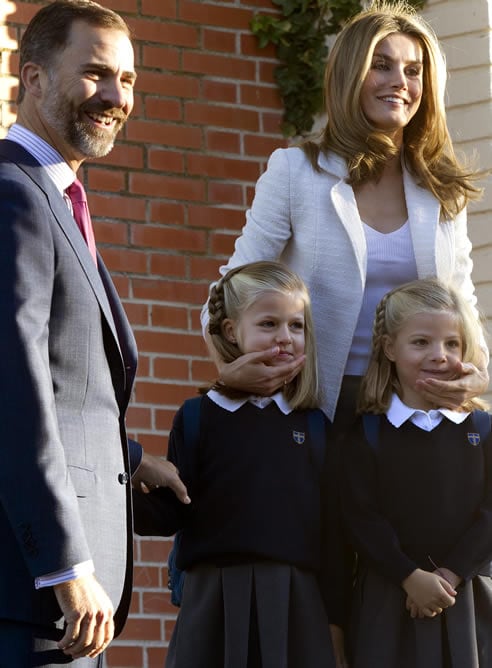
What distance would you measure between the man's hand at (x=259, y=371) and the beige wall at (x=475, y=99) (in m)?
1.69

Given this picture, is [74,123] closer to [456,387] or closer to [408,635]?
[456,387]

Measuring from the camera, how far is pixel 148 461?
11.4 feet

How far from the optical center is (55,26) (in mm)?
3273

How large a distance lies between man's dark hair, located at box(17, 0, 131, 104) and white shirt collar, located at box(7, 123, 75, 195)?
0.51ft

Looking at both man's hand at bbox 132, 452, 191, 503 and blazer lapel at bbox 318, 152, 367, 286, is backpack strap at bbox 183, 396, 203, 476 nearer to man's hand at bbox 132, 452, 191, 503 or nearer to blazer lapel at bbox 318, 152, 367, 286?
man's hand at bbox 132, 452, 191, 503

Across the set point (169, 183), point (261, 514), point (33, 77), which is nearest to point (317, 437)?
point (261, 514)

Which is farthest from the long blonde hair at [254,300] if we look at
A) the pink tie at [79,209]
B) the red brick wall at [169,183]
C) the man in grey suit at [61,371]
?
the red brick wall at [169,183]

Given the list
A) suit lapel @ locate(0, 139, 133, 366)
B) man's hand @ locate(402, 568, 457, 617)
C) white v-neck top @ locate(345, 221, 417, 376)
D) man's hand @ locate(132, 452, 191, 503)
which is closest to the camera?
suit lapel @ locate(0, 139, 133, 366)

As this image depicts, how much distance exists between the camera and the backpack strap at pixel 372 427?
3863mm

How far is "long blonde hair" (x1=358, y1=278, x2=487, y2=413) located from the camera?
3918 mm

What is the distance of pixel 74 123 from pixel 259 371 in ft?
2.95

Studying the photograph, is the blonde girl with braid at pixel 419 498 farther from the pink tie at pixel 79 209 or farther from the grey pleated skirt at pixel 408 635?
the pink tie at pixel 79 209

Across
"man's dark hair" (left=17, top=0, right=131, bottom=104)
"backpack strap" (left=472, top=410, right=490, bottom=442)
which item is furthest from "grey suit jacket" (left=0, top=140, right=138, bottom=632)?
"backpack strap" (left=472, top=410, right=490, bottom=442)

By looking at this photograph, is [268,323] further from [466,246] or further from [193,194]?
[193,194]
